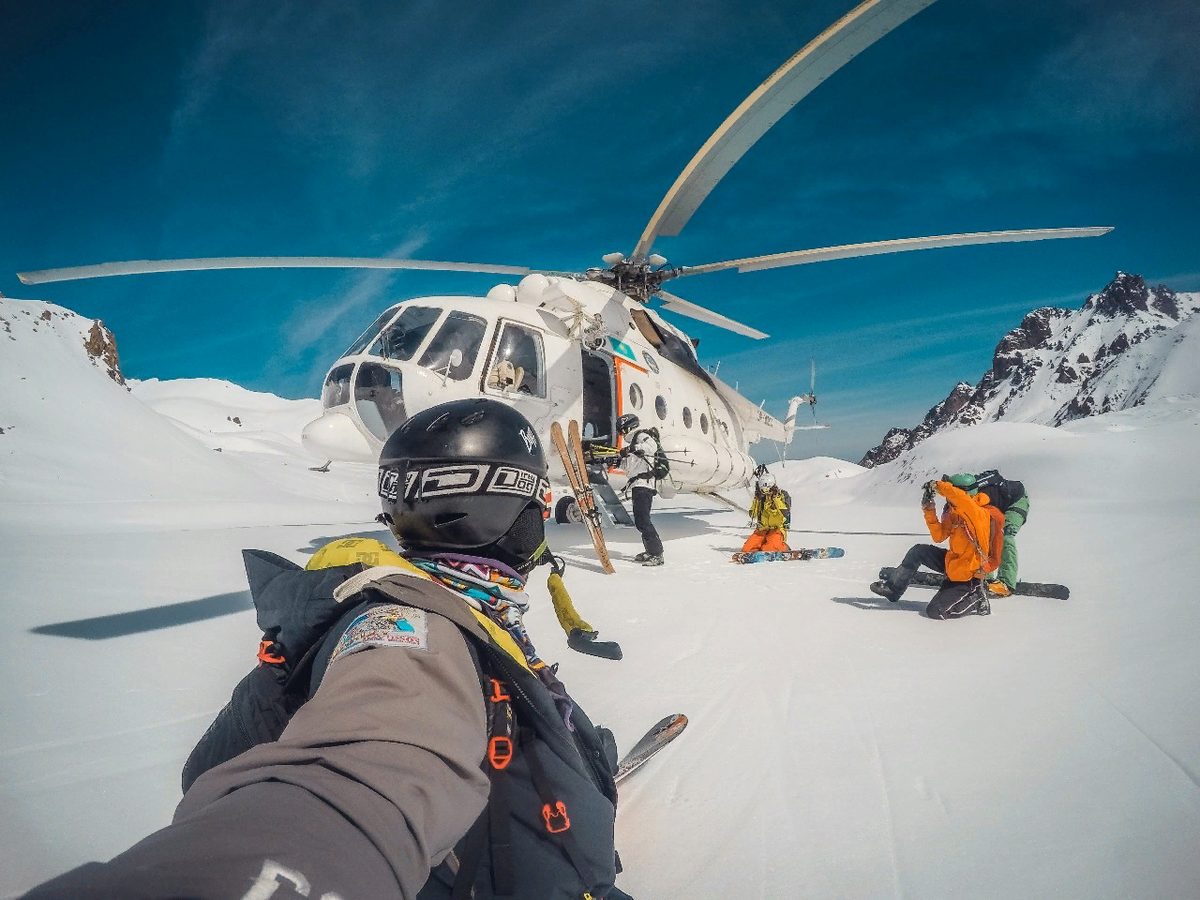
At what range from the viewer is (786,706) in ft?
9.39

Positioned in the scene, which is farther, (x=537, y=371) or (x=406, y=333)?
(x=537, y=371)

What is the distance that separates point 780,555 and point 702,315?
4.82m

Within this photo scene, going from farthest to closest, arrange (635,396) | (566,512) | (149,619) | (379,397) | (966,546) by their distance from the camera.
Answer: (566,512), (635,396), (379,397), (966,546), (149,619)

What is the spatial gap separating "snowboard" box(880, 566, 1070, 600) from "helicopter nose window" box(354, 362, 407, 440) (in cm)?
523

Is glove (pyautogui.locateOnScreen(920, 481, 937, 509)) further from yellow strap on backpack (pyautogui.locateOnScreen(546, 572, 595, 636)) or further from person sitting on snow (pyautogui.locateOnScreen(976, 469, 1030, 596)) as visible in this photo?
yellow strap on backpack (pyautogui.locateOnScreen(546, 572, 595, 636))

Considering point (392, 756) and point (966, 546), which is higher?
point (392, 756)

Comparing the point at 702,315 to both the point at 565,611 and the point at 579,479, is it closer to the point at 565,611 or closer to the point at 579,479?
the point at 579,479

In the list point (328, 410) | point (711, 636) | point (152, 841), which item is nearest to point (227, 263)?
point (328, 410)

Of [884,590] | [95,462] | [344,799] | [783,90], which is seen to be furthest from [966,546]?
[95,462]

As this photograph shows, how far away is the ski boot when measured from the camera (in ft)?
16.0

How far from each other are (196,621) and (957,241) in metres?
8.51

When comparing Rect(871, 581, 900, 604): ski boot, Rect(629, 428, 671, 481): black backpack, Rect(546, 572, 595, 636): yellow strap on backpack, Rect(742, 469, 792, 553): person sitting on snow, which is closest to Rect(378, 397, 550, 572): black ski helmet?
Rect(546, 572, 595, 636): yellow strap on backpack

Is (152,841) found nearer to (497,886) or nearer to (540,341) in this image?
(497,886)

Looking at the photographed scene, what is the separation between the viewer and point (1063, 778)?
6.74 ft
